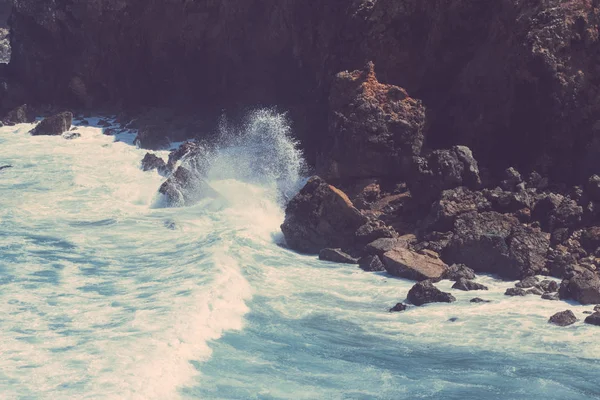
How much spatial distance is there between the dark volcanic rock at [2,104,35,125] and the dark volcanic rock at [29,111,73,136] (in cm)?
236

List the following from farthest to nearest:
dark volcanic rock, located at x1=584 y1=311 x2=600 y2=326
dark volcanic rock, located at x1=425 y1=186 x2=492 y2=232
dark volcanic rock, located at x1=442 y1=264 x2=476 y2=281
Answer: dark volcanic rock, located at x1=425 y1=186 x2=492 y2=232 → dark volcanic rock, located at x1=442 y1=264 x2=476 y2=281 → dark volcanic rock, located at x1=584 y1=311 x2=600 y2=326

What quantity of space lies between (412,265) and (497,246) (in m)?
2.37

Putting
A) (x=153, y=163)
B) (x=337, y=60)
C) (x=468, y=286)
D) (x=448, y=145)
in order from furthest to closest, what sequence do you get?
(x=153, y=163) → (x=337, y=60) → (x=448, y=145) → (x=468, y=286)

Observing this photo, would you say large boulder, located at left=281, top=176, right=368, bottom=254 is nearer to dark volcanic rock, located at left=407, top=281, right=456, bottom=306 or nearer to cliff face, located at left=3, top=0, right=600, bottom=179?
A: cliff face, located at left=3, top=0, right=600, bottom=179

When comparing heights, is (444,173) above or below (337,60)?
below

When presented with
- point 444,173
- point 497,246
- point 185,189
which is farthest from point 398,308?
point 185,189

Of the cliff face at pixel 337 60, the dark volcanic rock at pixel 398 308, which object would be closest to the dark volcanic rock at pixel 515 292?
the dark volcanic rock at pixel 398 308

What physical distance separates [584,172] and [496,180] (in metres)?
2.71

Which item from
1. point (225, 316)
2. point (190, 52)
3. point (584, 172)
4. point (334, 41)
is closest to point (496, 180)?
point (584, 172)

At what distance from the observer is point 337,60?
30.4 metres

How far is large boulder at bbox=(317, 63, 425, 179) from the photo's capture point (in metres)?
26.5

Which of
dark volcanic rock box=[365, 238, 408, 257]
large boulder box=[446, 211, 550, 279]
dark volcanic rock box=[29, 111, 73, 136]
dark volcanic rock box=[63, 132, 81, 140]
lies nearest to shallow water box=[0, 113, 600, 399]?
large boulder box=[446, 211, 550, 279]

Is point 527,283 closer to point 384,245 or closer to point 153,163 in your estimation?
point 384,245

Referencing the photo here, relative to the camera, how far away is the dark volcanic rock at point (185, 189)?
29906 mm
